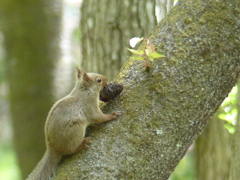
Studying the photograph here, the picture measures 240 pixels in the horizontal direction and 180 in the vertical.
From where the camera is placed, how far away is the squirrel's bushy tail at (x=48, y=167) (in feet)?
8.78

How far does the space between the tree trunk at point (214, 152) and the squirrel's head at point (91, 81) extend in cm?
381

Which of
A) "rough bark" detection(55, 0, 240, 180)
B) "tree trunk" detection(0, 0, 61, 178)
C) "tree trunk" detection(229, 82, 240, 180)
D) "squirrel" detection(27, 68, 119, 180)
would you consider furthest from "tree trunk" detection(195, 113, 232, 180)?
"rough bark" detection(55, 0, 240, 180)

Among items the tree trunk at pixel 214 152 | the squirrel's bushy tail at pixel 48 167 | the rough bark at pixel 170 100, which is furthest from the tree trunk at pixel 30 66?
the rough bark at pixel 170 100

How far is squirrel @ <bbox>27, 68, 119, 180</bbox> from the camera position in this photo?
105 inches

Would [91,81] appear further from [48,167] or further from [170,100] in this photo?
[170,100]

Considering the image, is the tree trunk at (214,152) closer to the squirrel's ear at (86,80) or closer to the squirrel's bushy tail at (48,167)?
the squirrel's ear at (86,80)

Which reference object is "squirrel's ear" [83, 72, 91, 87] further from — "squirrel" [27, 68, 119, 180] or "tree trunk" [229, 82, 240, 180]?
"tree trunk" [229, 82, 240, 180]

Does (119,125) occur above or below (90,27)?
above

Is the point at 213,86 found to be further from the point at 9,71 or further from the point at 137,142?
the point at 9,71

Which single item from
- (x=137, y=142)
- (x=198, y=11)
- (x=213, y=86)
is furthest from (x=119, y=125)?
(x=198, y=11)

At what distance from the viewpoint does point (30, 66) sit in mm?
6730

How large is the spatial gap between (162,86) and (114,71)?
2314 mm

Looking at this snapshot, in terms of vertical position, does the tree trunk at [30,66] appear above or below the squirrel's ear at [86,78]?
below

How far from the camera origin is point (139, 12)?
4.68 m
